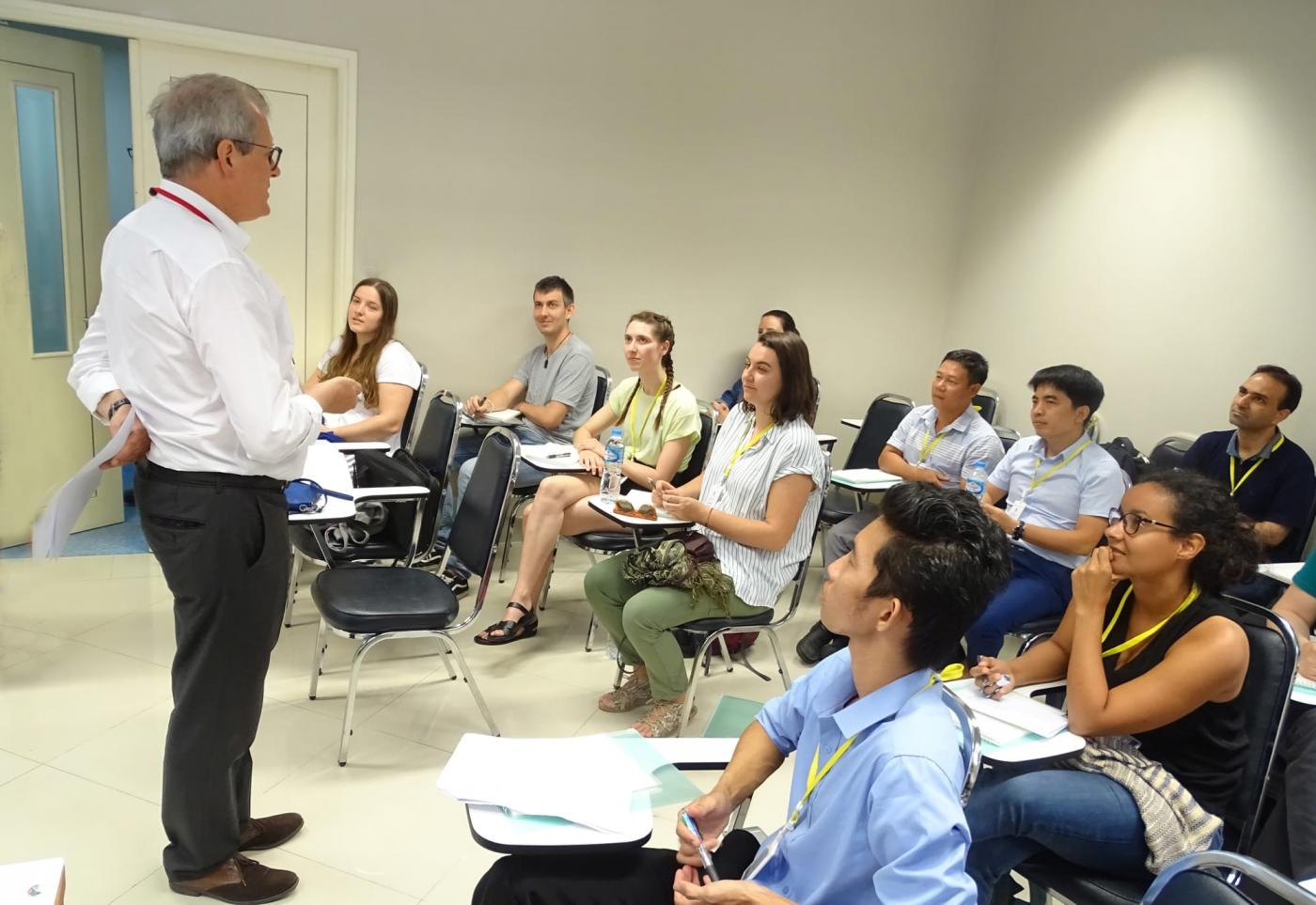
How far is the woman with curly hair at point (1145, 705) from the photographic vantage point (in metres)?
1.76

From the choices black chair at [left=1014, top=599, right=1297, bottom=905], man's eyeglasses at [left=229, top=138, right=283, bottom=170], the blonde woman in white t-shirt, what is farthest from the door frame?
black chair at [left=1014, top=599, right=1297, bottom=905]

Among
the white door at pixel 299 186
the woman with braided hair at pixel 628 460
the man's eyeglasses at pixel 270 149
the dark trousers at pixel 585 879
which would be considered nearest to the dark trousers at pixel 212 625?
the man's eyeglasses at pixel 270 149

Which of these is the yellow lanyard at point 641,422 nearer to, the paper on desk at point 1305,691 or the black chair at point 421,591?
the black chair at point 421,591

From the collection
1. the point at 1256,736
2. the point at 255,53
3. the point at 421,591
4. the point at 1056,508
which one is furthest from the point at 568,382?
the point at 1256,736

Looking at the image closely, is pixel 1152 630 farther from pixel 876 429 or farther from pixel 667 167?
pixel 667 167

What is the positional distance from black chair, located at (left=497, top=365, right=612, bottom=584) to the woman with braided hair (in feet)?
0.64

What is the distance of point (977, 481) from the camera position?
136 inches

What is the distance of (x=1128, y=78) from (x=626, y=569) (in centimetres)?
406

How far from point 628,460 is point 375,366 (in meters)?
1.22

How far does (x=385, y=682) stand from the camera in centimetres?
335

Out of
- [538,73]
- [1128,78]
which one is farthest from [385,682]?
[1128,78]

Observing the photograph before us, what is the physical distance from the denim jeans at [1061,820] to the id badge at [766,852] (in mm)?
517

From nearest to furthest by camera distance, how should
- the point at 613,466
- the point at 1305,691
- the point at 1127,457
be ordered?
the point at 1305,691, the point at 613,466, the point at 1127,457

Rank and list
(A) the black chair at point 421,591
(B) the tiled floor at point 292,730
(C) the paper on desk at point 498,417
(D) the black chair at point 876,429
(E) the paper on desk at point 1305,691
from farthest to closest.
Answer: (D) the black chair at point 876,429 < (C) the paper on desk at point 498,417 < (A) the black chair at point 421,591 < (B) the tiled floor at point 292,730 < (E) the paper on desk at point 1305,691
